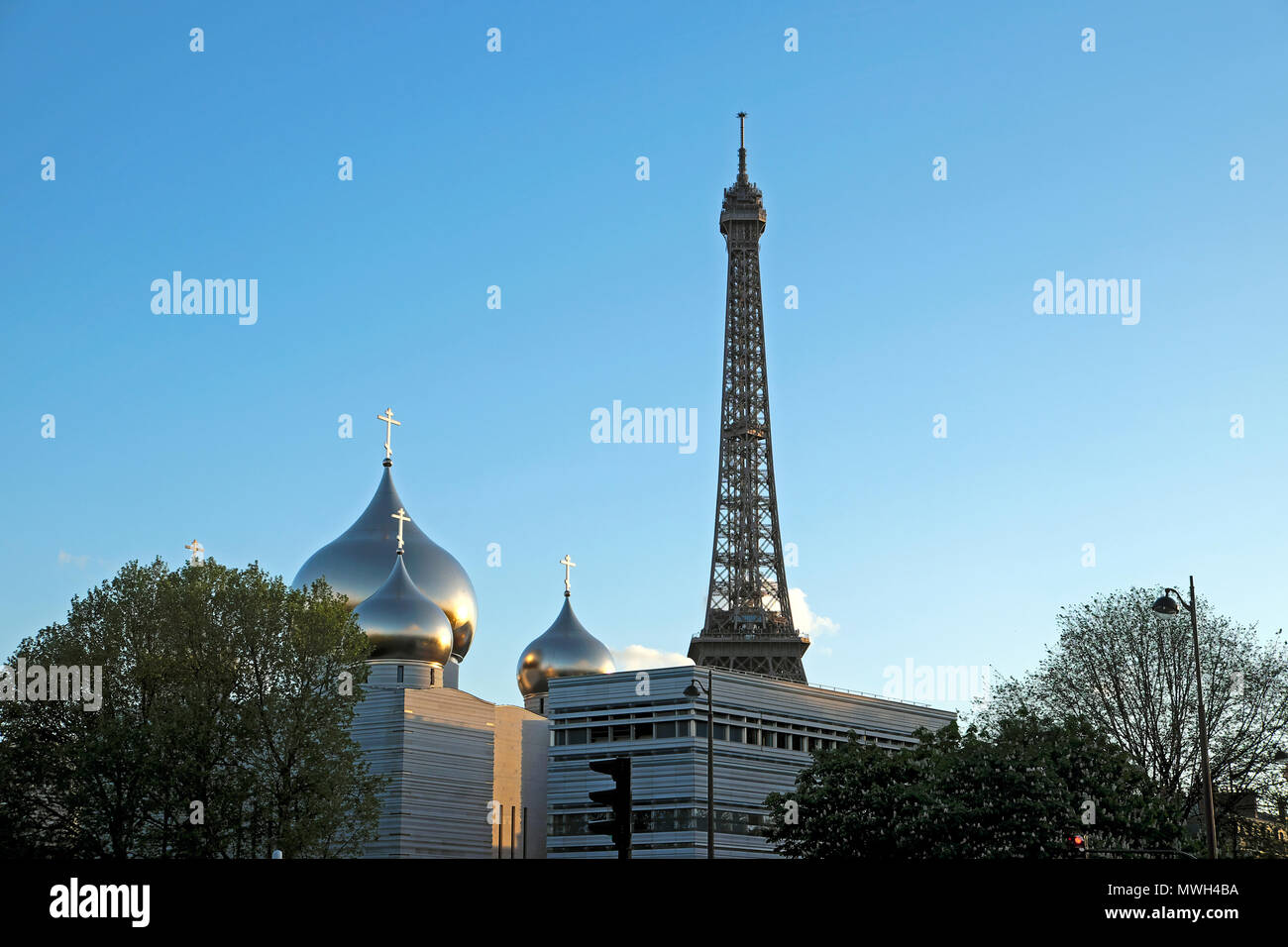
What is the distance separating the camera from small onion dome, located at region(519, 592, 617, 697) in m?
72.1

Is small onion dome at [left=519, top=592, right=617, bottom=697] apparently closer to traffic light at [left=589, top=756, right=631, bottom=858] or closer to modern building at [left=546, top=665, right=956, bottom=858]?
modern building at [left=546, top=665, right=956, bottom=858]

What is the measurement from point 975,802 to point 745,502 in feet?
184

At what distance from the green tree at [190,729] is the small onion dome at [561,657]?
28.2 metres

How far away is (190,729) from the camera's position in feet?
128

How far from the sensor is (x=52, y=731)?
41281mm

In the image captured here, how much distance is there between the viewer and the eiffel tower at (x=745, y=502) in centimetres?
8656

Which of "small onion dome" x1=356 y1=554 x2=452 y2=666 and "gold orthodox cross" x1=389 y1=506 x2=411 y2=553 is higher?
"gold orthodox cross" x1=389 y1=506 x2=411 y2=553

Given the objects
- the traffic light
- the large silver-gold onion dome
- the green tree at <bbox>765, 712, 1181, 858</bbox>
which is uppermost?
the large silver-gold onion dome

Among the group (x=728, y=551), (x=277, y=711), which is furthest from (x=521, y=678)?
(x=277, y=711)

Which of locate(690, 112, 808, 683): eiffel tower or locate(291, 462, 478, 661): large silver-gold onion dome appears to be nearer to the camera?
locate(291, 462, 478, 661): large silver-gold onion dome

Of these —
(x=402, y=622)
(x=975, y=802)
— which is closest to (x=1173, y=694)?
(x=975, y=802)

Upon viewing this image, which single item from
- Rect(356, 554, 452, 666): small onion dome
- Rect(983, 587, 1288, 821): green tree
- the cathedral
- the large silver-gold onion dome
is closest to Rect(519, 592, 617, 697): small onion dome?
the cathedral

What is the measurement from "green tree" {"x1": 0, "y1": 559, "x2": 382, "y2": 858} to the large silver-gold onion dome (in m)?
17.7
